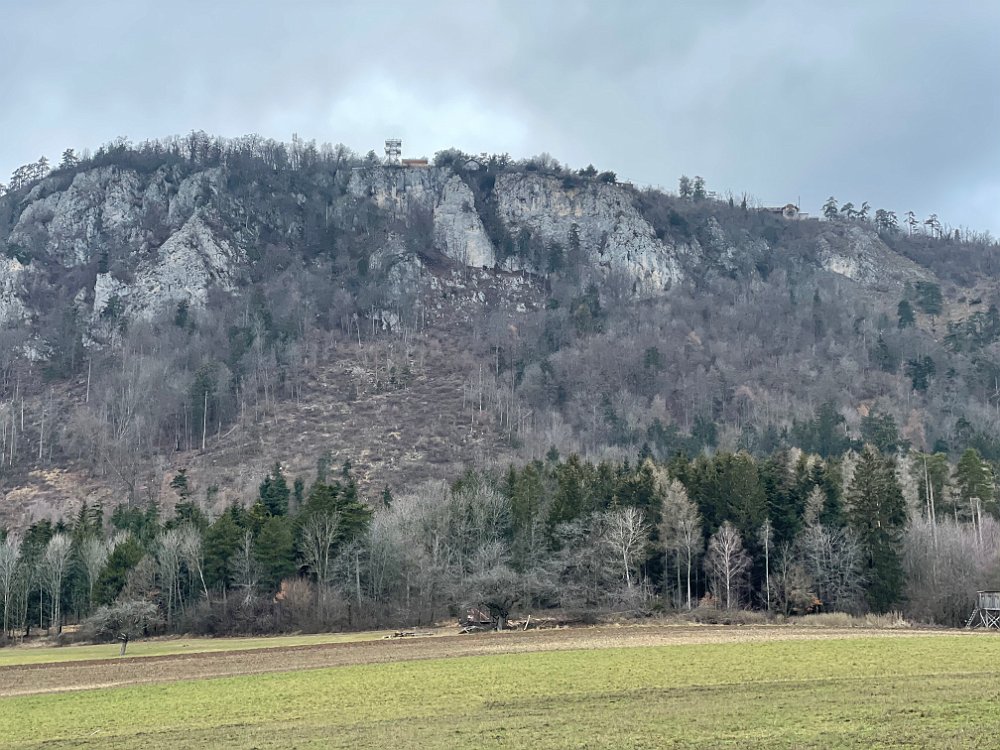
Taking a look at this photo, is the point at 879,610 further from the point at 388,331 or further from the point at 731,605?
the point at 388,331

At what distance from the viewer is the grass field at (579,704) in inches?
856

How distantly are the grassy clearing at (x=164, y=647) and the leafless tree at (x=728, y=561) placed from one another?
2540cm

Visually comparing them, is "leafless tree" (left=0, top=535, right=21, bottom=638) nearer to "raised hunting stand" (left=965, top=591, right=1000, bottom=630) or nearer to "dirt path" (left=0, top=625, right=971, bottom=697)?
"dirt path" (left=0, top=625, right=971, bottom=697)

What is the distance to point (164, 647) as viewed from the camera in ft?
205

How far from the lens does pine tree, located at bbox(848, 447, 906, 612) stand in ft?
211

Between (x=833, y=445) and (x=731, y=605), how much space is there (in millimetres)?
60860

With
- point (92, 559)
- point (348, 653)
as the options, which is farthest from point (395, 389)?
point (348, 653)

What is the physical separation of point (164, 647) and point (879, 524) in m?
51.2

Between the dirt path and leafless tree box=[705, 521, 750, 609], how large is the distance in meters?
14.7

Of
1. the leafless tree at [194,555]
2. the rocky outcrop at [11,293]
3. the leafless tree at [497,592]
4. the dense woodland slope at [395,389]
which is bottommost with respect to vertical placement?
the leafless tree at [497,592]

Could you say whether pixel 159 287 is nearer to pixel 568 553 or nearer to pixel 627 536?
pixel 568 553

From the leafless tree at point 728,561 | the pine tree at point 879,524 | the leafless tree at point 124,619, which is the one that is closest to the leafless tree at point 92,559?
the leafless tree at point 124,619

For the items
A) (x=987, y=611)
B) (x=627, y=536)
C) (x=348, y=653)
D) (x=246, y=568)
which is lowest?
(x=348, y=653)

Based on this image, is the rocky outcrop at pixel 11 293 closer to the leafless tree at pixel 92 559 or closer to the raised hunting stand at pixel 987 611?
the leafless tree at pixel 92 559
